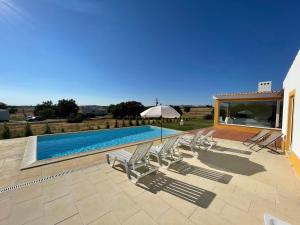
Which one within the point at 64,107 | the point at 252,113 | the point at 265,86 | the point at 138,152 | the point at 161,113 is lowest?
the point at 138,152

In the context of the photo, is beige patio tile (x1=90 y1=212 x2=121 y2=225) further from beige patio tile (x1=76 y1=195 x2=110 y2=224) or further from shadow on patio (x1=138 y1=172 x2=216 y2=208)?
shadow on patio (x1=138 y1=172 x2=216 y2=208)

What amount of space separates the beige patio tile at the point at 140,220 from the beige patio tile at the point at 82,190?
1.22 m

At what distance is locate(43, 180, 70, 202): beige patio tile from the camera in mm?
3016

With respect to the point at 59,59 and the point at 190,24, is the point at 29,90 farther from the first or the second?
the point at 190,24

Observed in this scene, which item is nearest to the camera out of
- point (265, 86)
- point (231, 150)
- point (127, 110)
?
point (231, 150)

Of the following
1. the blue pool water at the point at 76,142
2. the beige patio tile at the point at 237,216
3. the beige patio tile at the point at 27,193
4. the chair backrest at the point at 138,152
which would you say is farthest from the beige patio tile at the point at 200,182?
the blue pool water at the point at 76,142

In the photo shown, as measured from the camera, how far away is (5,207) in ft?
8.81

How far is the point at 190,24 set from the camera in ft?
33.4

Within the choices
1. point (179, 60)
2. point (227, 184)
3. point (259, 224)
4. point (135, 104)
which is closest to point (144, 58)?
point (179, 60)

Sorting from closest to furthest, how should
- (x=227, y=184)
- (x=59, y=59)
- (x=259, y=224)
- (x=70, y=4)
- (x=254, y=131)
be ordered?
(x=259, y=224) → (x=227, y=184) → (x=70, y=4) → (x=59, y=59) → (x=254, y=131)

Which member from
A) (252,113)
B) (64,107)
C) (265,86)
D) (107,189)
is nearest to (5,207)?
(107,189)

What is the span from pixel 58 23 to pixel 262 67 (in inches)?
732

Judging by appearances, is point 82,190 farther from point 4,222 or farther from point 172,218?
point 172,218

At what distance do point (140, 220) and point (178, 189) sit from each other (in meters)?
1.30
